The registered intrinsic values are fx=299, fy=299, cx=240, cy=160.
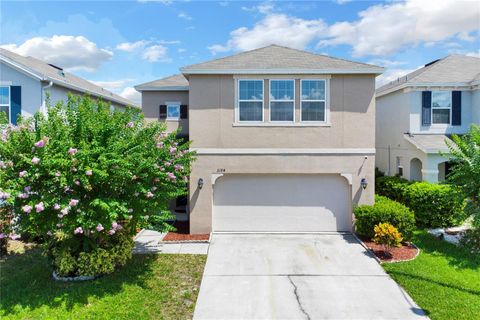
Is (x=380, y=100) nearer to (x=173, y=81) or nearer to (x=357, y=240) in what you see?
(x=357, y=240)

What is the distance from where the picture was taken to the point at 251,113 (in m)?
11.5

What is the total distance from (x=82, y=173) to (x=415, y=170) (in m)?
15.0

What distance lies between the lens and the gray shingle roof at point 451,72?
48.6 feet

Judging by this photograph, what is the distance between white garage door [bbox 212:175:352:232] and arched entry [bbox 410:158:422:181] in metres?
5.57

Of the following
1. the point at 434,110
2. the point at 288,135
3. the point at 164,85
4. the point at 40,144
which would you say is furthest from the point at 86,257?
the point at 434,110

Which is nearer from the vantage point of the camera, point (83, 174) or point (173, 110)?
point (83, 174)

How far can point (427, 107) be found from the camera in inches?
584

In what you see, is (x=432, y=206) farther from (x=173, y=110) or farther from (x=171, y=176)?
(x=173, y=110)

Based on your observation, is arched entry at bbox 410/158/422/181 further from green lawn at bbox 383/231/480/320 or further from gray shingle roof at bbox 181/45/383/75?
gray shingle roof at bbox 181/45/383/75

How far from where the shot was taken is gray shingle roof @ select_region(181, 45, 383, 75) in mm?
11133

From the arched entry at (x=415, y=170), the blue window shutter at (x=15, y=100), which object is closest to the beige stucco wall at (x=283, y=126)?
the arched entry at (x=415, y=170)

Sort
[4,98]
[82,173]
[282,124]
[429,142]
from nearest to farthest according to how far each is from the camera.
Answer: [82,173] → [282,124] → [4,98] → [429,142]

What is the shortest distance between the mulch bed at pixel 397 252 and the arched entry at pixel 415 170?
6099 mm

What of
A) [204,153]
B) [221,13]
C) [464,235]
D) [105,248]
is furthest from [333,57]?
[105,248]
